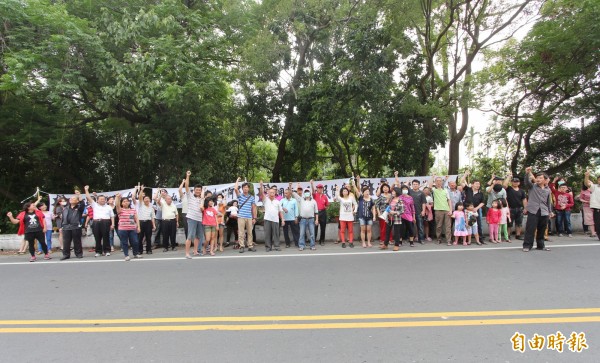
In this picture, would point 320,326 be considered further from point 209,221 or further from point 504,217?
point 504,217

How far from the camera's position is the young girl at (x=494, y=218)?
361 inches

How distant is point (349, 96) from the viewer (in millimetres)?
12055

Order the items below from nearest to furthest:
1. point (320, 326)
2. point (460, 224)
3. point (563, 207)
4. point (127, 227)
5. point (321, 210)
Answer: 1. point (320, 326)
2. point (127, 227)
3. point (460, 224)
4. point (563, 207)
5. point (321, 210)

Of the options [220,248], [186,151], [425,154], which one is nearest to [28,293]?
[220,248]

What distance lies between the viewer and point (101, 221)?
29.9 feet

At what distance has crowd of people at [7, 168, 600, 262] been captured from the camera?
8758 mm

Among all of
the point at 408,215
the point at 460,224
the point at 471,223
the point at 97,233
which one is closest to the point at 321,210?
the point at 408,215

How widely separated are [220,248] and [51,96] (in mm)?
6291

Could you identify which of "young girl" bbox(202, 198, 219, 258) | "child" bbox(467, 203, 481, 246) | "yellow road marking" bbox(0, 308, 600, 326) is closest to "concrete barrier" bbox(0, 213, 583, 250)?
"child" bbox(467, 203, 481, 246)

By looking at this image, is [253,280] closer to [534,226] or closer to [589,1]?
[534,226]

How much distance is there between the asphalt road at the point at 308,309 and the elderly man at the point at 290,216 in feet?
7.43

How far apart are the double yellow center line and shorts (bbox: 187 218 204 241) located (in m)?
4.30

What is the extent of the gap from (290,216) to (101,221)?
483 centimetres

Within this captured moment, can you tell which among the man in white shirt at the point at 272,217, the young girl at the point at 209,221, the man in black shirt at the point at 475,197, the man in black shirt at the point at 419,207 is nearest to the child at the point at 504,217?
the man in black shirt at the point at 475,197
